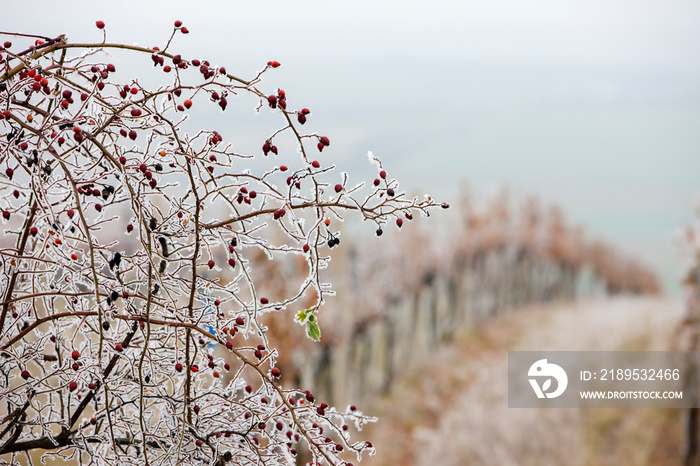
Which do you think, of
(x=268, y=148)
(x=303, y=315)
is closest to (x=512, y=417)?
(x=303, y=315)

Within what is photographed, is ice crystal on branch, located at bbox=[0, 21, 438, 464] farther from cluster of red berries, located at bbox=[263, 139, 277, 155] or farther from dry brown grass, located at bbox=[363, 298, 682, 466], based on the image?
dry brown grass, located at bbox=[363, 298, 682, 466]

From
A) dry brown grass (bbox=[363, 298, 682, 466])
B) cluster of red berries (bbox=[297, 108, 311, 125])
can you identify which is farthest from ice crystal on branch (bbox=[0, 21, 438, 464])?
dry brown grass (bbox=[363, 298, 682, 466])

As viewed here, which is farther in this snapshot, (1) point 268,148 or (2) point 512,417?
(2) point 512,417

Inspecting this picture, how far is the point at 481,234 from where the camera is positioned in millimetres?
13078

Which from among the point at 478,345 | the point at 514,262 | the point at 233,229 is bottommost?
the point at 478,345

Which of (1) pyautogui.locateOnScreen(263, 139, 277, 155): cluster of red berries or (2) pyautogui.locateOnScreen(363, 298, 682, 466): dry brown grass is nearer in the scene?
(1) pyautogui.locateOnScreen(263, 139, 277, 155): cluster of red berries

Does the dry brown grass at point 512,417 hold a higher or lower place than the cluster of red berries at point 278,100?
lower

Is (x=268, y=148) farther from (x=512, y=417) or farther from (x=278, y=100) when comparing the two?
(x=512, y=417)

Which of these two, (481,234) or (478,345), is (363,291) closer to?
(478,345)

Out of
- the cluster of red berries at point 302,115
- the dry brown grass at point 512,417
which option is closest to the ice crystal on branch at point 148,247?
the cluster of red berries at point 302,115

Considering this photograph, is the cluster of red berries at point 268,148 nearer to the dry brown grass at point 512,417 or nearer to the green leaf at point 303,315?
the green leaf at point 303,315

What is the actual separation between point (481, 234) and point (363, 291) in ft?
17.4

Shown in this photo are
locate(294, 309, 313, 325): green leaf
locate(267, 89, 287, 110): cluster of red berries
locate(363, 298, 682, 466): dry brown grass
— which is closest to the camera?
locate(267, 89, 287, 110): cluster of red berries

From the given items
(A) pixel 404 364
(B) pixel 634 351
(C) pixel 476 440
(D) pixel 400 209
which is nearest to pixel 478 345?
(A) pixel 404 364
